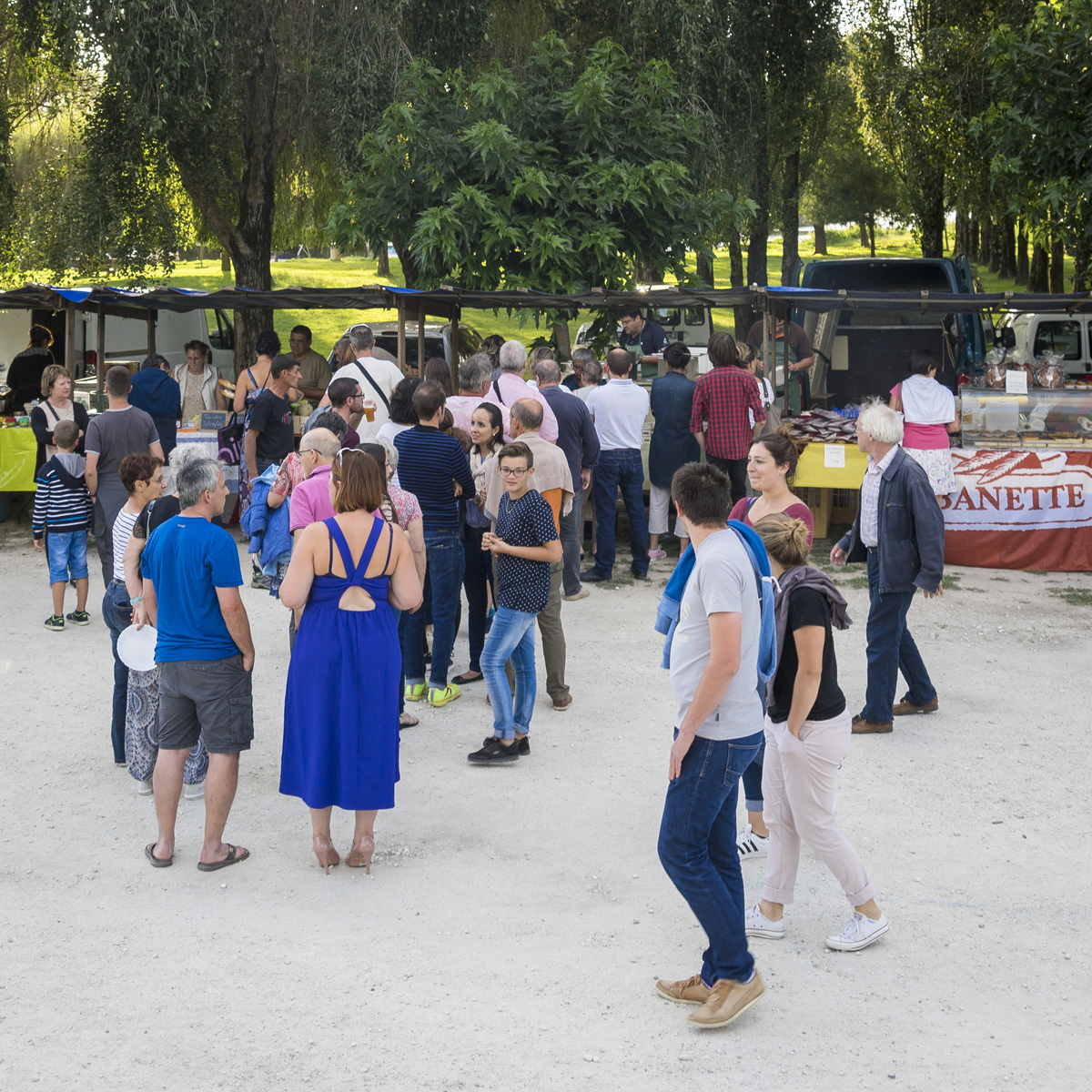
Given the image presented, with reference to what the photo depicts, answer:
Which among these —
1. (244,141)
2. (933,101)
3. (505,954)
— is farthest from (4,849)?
(933,101)

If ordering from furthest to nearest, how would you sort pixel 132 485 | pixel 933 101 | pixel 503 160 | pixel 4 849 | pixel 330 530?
pixel 933 101 < pixel 503 160 < pixel 132 485 < pixel 4 849 < pixel 330 530

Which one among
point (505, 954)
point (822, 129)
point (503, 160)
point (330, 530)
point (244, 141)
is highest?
point (822, 129)

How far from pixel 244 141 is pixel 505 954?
584 inches

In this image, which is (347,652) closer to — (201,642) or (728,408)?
(201,642)

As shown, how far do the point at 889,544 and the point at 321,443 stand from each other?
9.95 feet

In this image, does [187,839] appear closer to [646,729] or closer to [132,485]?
[132,485]

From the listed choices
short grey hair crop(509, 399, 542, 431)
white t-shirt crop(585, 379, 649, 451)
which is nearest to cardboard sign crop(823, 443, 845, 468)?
white t-shirt crop(585, 379, 649, 451)

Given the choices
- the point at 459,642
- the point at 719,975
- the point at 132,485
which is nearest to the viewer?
the point at 719,975

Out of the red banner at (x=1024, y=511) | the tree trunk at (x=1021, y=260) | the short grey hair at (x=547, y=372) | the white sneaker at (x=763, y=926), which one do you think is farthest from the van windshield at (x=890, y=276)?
the tree trunk at (x=1021, y=260)

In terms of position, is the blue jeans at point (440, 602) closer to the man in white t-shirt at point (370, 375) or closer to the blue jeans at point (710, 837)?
the man in white t-shirt at point (370, 375)

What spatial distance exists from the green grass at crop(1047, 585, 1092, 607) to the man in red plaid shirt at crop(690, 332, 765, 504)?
276 cm

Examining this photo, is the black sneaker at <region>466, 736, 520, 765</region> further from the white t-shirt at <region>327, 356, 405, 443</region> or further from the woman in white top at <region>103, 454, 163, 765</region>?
the white t-shirt at <region>327, 356, 405, 443</region>

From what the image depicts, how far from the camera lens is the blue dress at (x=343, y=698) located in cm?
484

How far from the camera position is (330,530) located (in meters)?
4.80
